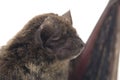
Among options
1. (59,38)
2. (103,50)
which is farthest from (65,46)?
(103,50)

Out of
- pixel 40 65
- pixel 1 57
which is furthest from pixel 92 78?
pixel 1 57

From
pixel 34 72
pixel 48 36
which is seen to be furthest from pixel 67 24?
pixel 34 72

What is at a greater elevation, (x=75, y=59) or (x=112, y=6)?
(x=112, y=6)

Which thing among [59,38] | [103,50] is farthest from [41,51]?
[103,50]

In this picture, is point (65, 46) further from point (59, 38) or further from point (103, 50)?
point (103, 50)

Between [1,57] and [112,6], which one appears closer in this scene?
[112,6]

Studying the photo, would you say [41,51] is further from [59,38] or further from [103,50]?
[103,50]

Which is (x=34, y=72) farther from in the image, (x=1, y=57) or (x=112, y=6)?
(x=112, y=6)
